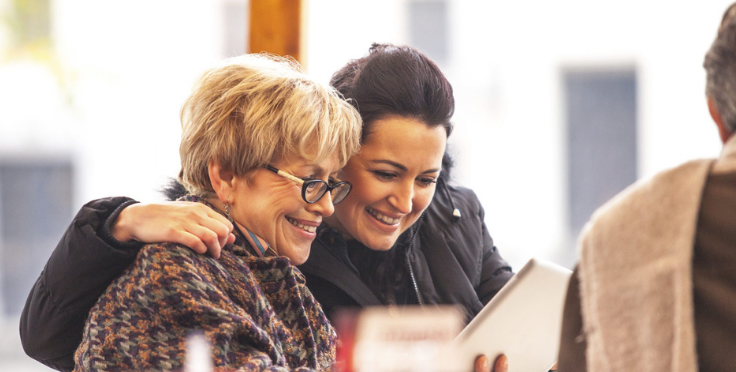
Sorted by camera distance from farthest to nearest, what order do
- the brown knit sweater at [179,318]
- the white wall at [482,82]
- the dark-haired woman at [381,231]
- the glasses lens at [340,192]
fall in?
1. the white wall at [482,82]
2. the glasses lens at [340,192]
3. the dark-haired woman at [381,231]
4. the brown knit sweater at [179,318]

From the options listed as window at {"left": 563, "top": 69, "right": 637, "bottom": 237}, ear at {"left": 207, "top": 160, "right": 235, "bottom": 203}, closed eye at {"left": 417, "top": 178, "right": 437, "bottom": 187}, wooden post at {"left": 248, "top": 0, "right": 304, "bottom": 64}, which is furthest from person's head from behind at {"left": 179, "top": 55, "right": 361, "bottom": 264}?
window at {"left": 563, "top": 69, "right": 637, "bottom": 237}

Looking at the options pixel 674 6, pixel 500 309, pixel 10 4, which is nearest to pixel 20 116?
pixel 10 4

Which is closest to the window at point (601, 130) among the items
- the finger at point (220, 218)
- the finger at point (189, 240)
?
the finger at point (220, 218)

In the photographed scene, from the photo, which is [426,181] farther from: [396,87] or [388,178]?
[396,87]

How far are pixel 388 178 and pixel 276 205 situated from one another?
0.38m

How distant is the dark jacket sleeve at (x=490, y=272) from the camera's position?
2.17 metres

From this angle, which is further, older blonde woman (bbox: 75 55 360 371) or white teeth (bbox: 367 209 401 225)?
white teeth (bbox: 367 209 401 225)

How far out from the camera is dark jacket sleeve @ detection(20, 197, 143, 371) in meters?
1.42

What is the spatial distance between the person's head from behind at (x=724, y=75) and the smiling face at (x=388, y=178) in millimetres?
816

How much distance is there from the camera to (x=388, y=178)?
1879 millimetres

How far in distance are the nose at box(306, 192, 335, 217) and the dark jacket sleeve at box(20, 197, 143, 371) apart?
0.37 m

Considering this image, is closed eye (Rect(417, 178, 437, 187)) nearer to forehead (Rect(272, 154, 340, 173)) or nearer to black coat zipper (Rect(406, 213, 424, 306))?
black coat zipper (Rect(406, 213, 424, 306))

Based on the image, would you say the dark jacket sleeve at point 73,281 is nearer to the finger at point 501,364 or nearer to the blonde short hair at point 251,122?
the blonde short hair at point 251,122

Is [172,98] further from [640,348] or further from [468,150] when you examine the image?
[640,348]
